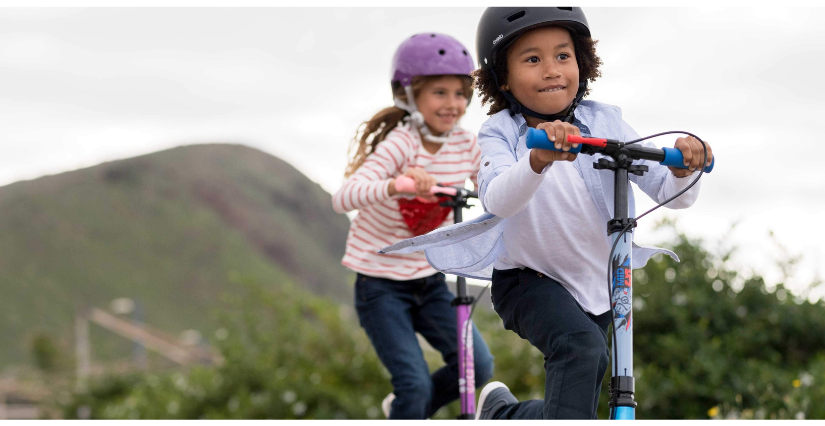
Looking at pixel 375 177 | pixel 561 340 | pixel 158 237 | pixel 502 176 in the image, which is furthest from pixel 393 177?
pixel 158 237

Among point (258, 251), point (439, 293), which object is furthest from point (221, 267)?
point (439, 293)

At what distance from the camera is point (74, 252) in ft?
192

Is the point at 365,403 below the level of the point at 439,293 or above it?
below

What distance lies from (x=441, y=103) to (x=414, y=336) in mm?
1310

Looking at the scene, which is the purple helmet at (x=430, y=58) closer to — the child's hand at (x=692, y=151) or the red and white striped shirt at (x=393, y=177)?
the red and white striped shirt at (x=393, y=177)

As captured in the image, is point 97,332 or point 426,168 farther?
point 97,332

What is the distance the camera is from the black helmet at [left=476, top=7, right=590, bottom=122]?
315cm

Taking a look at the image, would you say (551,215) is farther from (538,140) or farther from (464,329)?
(464,329)

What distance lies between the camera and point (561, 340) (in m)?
2.89

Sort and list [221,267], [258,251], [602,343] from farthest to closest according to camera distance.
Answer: [258,251], [221,267], [602,343]

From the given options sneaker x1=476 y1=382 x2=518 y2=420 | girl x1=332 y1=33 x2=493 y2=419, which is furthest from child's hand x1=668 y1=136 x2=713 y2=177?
girl x1=332 y1=33 x2=493 y2=419

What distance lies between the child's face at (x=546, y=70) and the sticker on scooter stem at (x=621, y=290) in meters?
0.73

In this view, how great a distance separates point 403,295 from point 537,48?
71.1 inches

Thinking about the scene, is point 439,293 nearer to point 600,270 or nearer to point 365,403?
point 600,270
